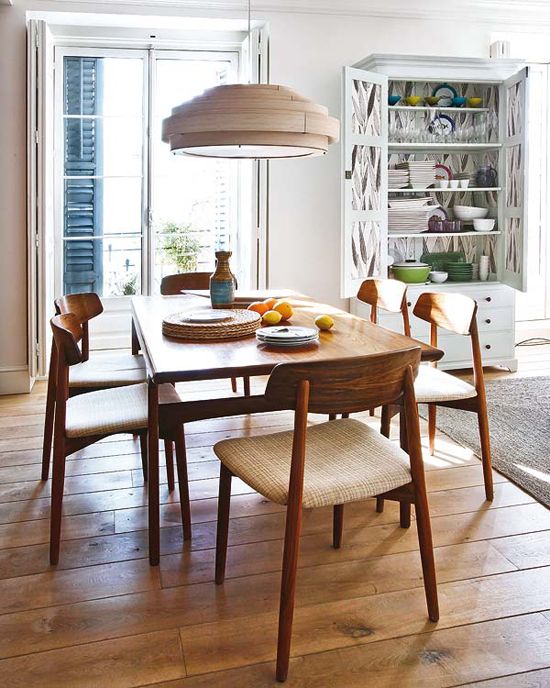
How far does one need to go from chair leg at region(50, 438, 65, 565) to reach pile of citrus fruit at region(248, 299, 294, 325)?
0.89 m

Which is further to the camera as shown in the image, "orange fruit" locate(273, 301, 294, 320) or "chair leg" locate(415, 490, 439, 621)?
"orange fruit" locate(273, 301, 294, 320)

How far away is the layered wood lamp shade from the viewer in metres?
2.20

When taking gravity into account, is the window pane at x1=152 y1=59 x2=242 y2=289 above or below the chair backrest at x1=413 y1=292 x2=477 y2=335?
above

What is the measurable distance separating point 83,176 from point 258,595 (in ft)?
12.7

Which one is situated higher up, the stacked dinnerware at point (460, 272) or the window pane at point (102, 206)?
the window pane at point (102, 206)

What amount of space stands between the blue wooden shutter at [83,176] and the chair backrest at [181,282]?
1.48 metres

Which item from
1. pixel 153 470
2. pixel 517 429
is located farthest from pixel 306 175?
pixel 153 470

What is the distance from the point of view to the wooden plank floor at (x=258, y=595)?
5.94ft

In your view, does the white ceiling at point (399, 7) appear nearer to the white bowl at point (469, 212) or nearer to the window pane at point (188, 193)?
the window pane at point (188, 193)

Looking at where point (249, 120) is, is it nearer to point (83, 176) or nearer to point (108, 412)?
point (108, 412)

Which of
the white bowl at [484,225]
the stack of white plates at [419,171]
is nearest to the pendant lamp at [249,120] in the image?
the stack of white plates at [419,171]

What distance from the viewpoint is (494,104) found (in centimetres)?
534

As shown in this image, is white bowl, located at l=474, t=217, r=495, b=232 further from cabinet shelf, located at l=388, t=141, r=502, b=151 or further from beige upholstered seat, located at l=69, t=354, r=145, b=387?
beige upholstered seat, located at l=69, t=354, r=145, b=387

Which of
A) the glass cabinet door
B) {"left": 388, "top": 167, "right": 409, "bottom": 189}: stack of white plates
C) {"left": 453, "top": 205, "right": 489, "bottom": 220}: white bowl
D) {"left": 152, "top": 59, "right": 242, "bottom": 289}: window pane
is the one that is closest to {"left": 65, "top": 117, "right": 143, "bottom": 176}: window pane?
{"left": 152, "top": 59, "right": 242, "bottom": 289}: window pane
